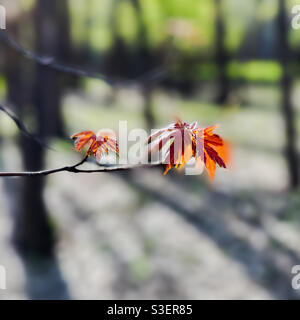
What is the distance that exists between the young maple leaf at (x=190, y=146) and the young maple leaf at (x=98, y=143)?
0.48ft

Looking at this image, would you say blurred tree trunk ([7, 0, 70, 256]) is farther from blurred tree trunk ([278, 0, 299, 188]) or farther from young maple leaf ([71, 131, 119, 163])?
young maple leaf ([71, 131, 119, 163])

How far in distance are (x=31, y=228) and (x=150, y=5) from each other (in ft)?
29.1

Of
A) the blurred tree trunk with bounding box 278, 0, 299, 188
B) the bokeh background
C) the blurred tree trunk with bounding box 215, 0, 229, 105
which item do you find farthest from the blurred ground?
the blurred tree trunk with bounding box 215, 0, 229, 105

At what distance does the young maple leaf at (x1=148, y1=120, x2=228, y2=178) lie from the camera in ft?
3.91

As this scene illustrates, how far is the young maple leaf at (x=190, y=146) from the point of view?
119 cm

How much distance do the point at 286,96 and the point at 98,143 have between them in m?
5.14

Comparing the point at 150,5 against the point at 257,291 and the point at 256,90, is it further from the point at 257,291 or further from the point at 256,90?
the point at 257,291

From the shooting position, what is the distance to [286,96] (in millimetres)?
5828

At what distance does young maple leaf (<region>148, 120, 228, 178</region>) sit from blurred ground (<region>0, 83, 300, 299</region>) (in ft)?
7.08

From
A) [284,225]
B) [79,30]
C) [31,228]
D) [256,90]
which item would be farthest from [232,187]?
[79,30]

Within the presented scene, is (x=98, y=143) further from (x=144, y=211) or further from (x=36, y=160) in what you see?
(x=144, y=211)

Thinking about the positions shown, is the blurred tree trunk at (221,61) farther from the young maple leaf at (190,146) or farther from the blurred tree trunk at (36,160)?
the young maple leaf at (190,146)

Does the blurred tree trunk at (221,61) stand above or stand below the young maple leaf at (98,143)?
above

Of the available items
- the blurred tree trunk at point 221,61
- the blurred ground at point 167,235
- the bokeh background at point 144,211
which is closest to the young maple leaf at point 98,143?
the bokeh background at point 144,211
